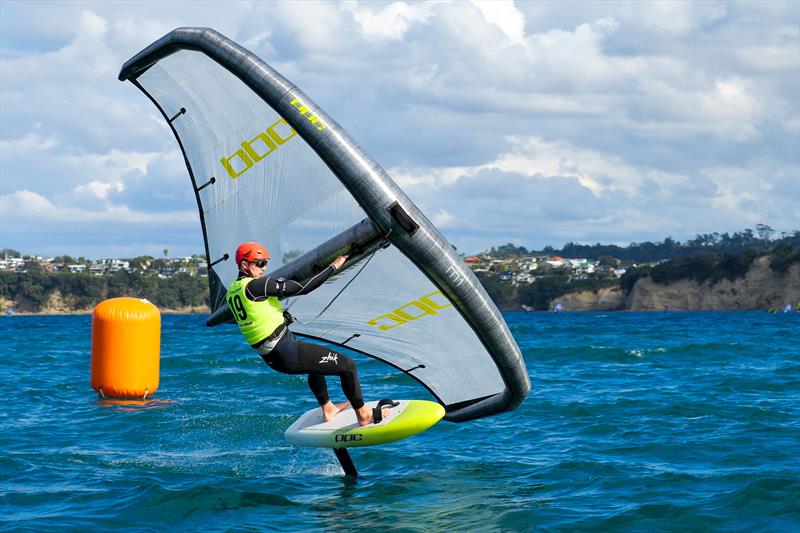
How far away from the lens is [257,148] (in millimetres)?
9266

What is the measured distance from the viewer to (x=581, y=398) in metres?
15.8

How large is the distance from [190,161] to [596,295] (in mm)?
129199

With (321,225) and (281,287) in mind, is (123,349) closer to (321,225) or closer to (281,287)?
(321,225)

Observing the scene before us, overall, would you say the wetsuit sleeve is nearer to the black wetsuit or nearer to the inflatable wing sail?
the black wetsuit

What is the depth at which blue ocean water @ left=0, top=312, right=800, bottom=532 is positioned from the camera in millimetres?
8266

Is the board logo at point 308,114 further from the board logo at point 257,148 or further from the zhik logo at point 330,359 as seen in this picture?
the zhik logo at point 330,359

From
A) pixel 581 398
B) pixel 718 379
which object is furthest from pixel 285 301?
pixel 718 379

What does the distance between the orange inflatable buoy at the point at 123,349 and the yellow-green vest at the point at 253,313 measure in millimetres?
7935

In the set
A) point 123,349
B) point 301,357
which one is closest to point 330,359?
point 301,357

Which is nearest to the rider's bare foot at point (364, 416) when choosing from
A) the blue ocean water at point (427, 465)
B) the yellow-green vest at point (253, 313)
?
the blue ocean water at point (427, 465)

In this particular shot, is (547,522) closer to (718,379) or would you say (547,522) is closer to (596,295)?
(718,379)

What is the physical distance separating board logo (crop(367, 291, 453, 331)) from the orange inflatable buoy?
7379mm

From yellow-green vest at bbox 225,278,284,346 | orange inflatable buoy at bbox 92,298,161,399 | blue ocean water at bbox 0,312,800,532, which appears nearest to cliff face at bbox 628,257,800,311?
blue ocean water at bbox 0,312,800,532

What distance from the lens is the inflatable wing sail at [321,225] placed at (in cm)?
793
